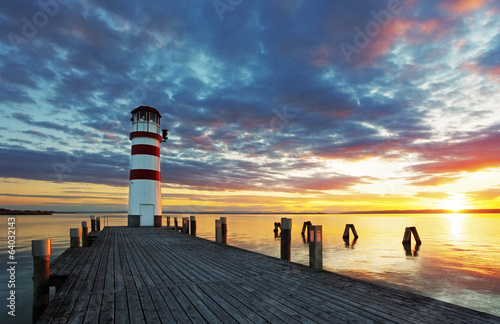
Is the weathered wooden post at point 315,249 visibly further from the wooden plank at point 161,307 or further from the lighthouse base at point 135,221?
the lighthouse base at point 135,221

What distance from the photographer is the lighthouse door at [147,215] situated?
24281mm

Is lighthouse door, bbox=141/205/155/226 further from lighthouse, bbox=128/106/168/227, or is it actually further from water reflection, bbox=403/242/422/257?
water reflection, bbox=403/242/422/257

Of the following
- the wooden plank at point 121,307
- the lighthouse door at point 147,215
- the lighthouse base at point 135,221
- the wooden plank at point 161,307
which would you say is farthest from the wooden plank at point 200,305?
the lighthouse base at point 135,221

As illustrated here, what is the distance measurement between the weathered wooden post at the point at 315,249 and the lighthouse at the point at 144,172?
19.0 meters

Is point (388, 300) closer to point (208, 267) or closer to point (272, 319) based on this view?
Result: point (272, 319)

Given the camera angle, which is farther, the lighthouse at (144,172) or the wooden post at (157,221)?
the wooden post at (157,221)

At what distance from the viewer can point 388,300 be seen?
5148mm

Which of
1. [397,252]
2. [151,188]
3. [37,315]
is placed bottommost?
[397,252]

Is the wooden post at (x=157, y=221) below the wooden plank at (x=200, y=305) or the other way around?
below

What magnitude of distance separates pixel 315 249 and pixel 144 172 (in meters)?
19.4

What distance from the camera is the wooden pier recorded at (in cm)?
437

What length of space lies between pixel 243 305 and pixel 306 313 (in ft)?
3.54

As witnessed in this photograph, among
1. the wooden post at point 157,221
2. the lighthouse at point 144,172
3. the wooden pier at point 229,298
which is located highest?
the lighthouse at point 144,172

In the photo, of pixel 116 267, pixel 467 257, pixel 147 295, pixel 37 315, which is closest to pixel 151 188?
pixel 116 267
